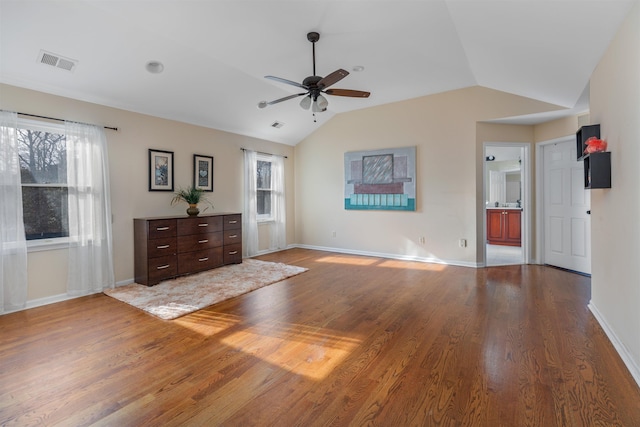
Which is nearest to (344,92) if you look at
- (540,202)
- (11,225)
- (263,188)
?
(263,188)

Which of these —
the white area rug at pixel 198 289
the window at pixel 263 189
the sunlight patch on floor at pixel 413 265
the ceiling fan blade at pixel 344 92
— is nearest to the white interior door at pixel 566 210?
the sunlight patch on floor at pixel 413 265

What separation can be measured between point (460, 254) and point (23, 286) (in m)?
6.07

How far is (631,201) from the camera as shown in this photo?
2141 millimetres

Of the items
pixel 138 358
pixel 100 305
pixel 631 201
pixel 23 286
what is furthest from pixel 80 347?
pixel 631 201

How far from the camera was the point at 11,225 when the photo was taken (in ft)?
10.9

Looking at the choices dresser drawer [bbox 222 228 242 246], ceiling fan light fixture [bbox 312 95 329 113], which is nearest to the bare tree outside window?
dresser drawer [bbox 222 228 242 246]

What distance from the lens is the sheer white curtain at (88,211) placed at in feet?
12.5

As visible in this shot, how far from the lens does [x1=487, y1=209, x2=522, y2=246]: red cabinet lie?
7.18m

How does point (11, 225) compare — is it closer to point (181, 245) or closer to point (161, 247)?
point (161, 247)

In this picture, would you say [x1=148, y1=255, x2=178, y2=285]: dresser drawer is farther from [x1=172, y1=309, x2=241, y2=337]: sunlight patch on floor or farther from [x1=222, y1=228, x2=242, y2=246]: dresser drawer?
[x1=172, y1=309, x2=241, y2=337]: sunlight patch on floor

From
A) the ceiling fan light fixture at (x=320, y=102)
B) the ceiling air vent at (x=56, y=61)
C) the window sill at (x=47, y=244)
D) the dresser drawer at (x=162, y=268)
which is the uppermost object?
the ceiling air vent at (x=56, y=61)

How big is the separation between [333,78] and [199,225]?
3.14 metres

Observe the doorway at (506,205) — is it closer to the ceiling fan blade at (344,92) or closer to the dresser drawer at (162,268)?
the ceiling fan blade at (344,92)

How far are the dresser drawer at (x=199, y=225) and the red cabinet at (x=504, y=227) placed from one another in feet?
21.0
